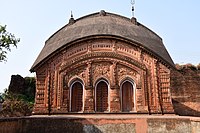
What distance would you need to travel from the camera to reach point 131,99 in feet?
43.9

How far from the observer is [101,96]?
1355 cm

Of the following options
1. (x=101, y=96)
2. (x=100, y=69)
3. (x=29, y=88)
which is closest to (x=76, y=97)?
(x=101, y=96)

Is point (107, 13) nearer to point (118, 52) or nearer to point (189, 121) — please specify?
point (118, 52)

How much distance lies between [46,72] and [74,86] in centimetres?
187

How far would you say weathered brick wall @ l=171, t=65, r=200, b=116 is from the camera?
17.1 m

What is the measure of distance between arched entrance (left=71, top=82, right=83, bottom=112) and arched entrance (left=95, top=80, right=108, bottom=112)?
3.07 ft

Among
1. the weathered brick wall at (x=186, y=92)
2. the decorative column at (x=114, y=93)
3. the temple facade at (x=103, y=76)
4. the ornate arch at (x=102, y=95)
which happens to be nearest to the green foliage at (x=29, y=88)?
the temple facade at (x=103, y=76)

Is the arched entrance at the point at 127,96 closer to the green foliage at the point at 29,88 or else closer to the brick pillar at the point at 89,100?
the brick pillar at the point at 89,100

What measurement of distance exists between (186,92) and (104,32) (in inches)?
303

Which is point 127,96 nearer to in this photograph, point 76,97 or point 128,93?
point 128,93

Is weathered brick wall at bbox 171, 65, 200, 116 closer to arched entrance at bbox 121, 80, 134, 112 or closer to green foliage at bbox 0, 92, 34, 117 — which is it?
arched entrance at bbox 121, 80, 134, 112

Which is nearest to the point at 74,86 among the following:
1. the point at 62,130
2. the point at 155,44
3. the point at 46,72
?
the point at 46,72

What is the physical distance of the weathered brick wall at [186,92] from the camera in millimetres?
17062

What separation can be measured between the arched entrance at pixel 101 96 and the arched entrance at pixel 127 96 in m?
0.96
